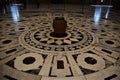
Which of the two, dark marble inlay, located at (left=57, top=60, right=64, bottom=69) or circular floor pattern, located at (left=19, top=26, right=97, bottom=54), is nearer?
dark marble inlay, located at (left=57, top=60, right=64, bottom=69)

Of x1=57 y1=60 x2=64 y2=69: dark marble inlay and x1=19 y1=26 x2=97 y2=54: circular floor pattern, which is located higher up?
x1=19 y1=26 x2=97 y2=54: circular floor pattern

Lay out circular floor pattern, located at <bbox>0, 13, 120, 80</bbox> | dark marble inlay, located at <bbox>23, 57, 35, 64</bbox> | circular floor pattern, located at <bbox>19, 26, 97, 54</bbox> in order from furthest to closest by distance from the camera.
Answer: circular floor pattern, located at <bbox>19, 26, 97, 54</bbox> < dark marble inlay, located at <bbox>23, 57, 35, 64</bbox> < circular floor pattern, located at <bbox>0, 13, 120, 80</bbox>

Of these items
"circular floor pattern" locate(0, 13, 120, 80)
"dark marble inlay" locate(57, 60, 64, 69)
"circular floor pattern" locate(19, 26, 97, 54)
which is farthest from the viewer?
"circular floor pattern" locate(19, 26, 97, 54)

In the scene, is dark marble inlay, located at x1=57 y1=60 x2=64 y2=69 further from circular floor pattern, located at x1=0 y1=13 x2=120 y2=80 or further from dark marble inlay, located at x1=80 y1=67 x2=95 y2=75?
dark marble inlay, located at x1=80 y1=67 x2=95 y2=75

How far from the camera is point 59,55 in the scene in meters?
2.59

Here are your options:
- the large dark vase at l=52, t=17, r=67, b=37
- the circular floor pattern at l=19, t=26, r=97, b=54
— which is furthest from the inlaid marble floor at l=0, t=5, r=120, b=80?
the large dark vase at l=52, t=17, r=67, b=37

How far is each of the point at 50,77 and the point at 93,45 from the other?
1.46 metres

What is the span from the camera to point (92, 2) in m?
8.88

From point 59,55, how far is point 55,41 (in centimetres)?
64

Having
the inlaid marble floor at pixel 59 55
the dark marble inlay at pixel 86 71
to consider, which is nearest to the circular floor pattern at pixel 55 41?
the inlaid marble floor at pixel 59 55

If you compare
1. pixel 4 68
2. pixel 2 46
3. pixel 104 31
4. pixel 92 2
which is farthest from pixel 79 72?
pixel 92 2

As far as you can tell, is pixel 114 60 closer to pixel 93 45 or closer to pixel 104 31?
pixel 93 45

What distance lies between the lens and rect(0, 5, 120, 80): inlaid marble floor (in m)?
2.07

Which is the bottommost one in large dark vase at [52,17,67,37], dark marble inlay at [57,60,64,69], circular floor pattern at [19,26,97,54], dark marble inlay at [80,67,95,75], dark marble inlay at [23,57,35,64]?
dark marble inlay at [80,67,95,75]
